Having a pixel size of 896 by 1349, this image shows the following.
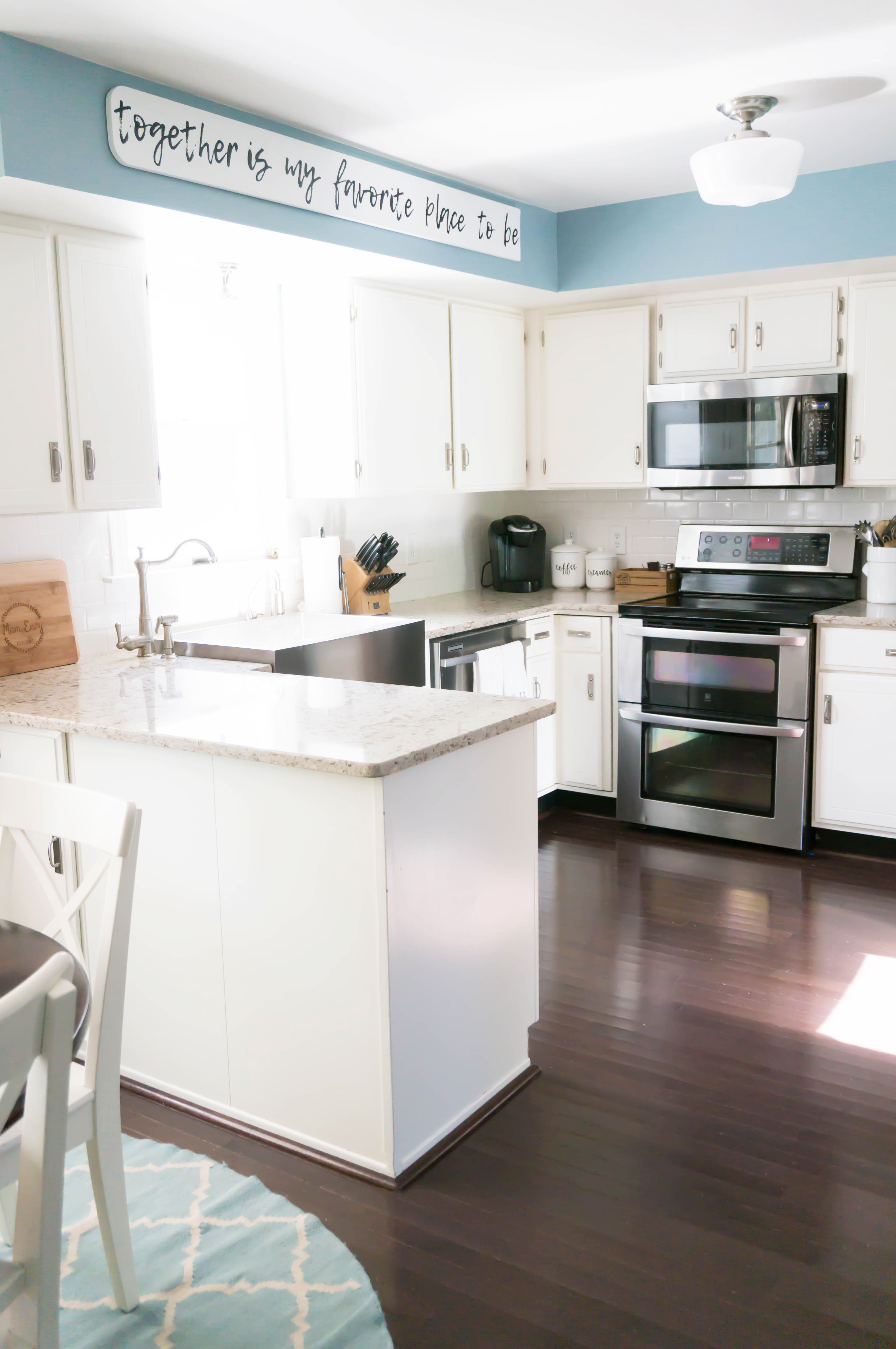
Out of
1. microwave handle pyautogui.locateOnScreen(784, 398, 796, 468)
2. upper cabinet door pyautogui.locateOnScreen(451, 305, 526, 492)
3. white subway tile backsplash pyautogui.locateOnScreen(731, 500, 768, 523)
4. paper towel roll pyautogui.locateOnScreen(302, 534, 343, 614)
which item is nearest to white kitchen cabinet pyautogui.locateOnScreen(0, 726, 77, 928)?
paper towel roll pyautogui.locateOnScreen(302, 534, 343, 614)

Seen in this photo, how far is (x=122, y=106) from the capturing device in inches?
102

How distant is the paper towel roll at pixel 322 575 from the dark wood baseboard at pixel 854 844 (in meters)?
2.02

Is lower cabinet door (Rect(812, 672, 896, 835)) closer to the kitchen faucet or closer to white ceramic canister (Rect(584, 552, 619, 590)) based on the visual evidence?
white ceramic canister (Rect(584, 552, 619, 590))

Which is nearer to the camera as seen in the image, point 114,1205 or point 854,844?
point 114,1205

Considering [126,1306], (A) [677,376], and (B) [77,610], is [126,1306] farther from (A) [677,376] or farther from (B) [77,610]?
(A) [677,376]

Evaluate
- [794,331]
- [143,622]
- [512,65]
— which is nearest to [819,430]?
[794,331]

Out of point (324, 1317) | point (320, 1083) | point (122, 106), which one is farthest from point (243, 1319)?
point (122, 106)

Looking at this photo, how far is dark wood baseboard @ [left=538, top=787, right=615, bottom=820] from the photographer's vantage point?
4.64 metres

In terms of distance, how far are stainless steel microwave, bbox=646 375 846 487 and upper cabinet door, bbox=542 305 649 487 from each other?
10 cm

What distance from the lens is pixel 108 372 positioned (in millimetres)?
2932

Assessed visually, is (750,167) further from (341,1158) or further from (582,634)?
(341,1158)

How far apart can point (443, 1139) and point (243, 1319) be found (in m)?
0.59

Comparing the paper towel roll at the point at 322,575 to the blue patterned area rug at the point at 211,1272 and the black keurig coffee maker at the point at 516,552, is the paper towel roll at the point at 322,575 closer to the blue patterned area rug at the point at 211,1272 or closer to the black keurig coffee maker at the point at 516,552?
the black keurig coffee maker at the point at 516,552

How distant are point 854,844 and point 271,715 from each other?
261cm
